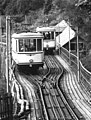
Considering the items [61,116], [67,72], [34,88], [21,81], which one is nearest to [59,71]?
[67,72]

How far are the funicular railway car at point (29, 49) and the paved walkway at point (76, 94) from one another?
2396 mm

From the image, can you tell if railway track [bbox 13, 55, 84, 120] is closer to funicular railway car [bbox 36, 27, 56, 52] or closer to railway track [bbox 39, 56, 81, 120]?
railway track [bbox 39, 56, 81, 120]

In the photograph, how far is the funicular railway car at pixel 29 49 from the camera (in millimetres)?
29453

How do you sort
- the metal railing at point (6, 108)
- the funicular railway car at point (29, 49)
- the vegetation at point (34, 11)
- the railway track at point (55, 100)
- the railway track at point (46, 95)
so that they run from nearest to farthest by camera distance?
the metal railing at point (6, 108) < the railway track at point (55, 100) < the railway track at point (46, 95) < the funicular railway car at point (29, 49) < the vegetation at point (34, 11)

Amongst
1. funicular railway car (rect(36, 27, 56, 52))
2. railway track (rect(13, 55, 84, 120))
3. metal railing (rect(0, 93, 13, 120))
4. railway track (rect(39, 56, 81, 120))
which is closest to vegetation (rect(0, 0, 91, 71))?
funicular railway car (rect(36, 27, 56, 52))

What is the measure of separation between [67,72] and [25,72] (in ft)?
10.5

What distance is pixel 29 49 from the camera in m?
29.5

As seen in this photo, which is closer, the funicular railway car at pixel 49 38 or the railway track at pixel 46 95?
the railway track at pixel 46 95

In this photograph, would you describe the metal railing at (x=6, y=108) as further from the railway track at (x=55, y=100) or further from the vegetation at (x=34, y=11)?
the vegetation at (x=34, y=11)

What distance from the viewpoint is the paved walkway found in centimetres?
2067

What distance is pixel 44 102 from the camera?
21.7 metres

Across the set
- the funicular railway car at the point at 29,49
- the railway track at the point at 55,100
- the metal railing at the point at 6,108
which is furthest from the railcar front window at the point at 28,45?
the metal railing at the point at 6,108

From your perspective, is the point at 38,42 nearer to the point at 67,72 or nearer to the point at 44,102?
the point at 67,72

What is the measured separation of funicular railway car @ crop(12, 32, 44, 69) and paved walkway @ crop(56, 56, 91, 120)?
7.86ft
